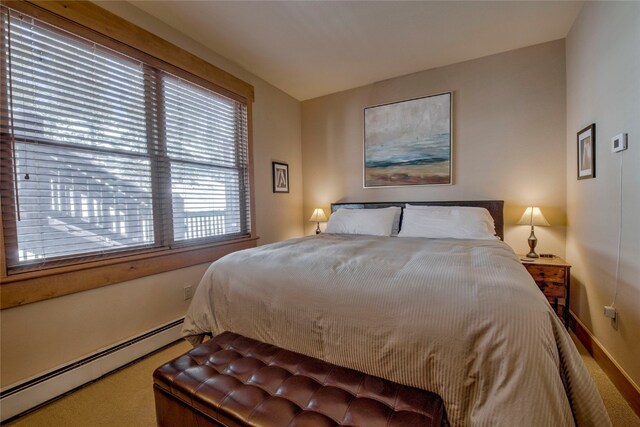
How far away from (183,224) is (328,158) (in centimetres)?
214

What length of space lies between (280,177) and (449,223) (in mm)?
2118

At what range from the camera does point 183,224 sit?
7.90 ft

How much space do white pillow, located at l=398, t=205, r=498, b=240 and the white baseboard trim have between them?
93.1 inches

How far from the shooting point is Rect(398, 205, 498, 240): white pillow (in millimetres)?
2445

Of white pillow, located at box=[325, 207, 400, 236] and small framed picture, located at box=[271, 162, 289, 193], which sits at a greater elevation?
small framed picture, located at box=[271, 162, 289, 193]

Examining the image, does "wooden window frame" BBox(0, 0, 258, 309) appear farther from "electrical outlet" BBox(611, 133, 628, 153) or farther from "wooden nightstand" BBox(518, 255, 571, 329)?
"electrical outlet" BBox(611, 133, 628, 153)

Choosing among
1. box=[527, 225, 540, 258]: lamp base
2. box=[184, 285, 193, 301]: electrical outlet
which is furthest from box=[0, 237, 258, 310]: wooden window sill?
box=[527, 225, 540, 258]: lamp base

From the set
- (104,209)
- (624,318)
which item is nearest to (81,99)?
(104,209)

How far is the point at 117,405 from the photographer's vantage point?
1553 mm

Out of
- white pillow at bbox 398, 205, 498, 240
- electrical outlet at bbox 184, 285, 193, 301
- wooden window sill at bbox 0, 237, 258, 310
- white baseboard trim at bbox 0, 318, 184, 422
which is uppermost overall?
white pillow at bbox 398, 205, 498, 240

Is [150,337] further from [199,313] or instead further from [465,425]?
[465,425]

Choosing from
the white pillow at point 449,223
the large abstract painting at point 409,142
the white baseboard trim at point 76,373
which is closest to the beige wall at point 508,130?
the large abstract painting at point 409,142

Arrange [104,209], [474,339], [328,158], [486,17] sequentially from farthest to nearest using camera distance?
[328,158], [486,17], [104,209], [474,339]

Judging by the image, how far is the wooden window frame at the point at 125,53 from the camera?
1527 millimetres
